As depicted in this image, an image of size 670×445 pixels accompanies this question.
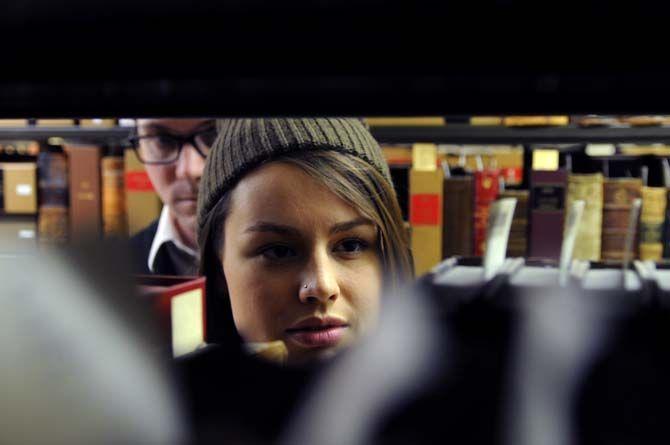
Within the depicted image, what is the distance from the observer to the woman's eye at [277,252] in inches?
28.5

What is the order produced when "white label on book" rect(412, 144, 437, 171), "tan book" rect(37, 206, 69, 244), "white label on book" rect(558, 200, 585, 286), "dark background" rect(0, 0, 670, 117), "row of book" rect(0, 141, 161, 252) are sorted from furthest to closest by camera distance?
"tan book" rect(37, 206, 69, 244), "row of book" rect(0, 141, 161, 252), "white label on book" rect(412, 144, 437, 171), "white label on book" rect(558, 200, 585, 286), "dark background" rect(0, 0, 670, 117)

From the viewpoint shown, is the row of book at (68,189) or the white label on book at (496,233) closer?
the white label on book at (496,233)

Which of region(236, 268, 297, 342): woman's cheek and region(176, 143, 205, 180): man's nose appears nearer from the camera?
region(236, 268, 297, 342): woman's cheek

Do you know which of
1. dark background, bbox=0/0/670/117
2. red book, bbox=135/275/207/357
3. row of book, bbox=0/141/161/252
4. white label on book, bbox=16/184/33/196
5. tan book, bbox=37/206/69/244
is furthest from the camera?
white label on book, bbox=16/184/33/196

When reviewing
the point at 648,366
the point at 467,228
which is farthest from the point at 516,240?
the point at 648,366

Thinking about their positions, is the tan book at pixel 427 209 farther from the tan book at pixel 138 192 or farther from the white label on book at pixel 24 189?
the white label on book at pixel 24 189

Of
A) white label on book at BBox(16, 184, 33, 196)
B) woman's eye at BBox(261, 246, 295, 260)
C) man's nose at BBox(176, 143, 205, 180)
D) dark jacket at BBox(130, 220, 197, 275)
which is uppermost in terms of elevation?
man's nose at BBox(176, 143, 205, 180)

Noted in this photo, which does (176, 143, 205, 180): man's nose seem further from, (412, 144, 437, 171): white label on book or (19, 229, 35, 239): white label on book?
(19, 229, 35, 239): white label on book

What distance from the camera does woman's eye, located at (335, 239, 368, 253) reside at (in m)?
0.72

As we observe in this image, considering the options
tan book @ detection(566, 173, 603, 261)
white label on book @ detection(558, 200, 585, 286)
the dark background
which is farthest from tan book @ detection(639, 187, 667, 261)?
the dark background

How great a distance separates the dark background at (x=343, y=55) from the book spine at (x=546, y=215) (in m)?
1.47

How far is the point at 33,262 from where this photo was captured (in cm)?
33

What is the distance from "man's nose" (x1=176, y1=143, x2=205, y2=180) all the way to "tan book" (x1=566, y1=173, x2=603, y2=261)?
1.03 m

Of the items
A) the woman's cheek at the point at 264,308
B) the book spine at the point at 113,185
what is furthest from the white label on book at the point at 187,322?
the book spine at the point at 113,185
